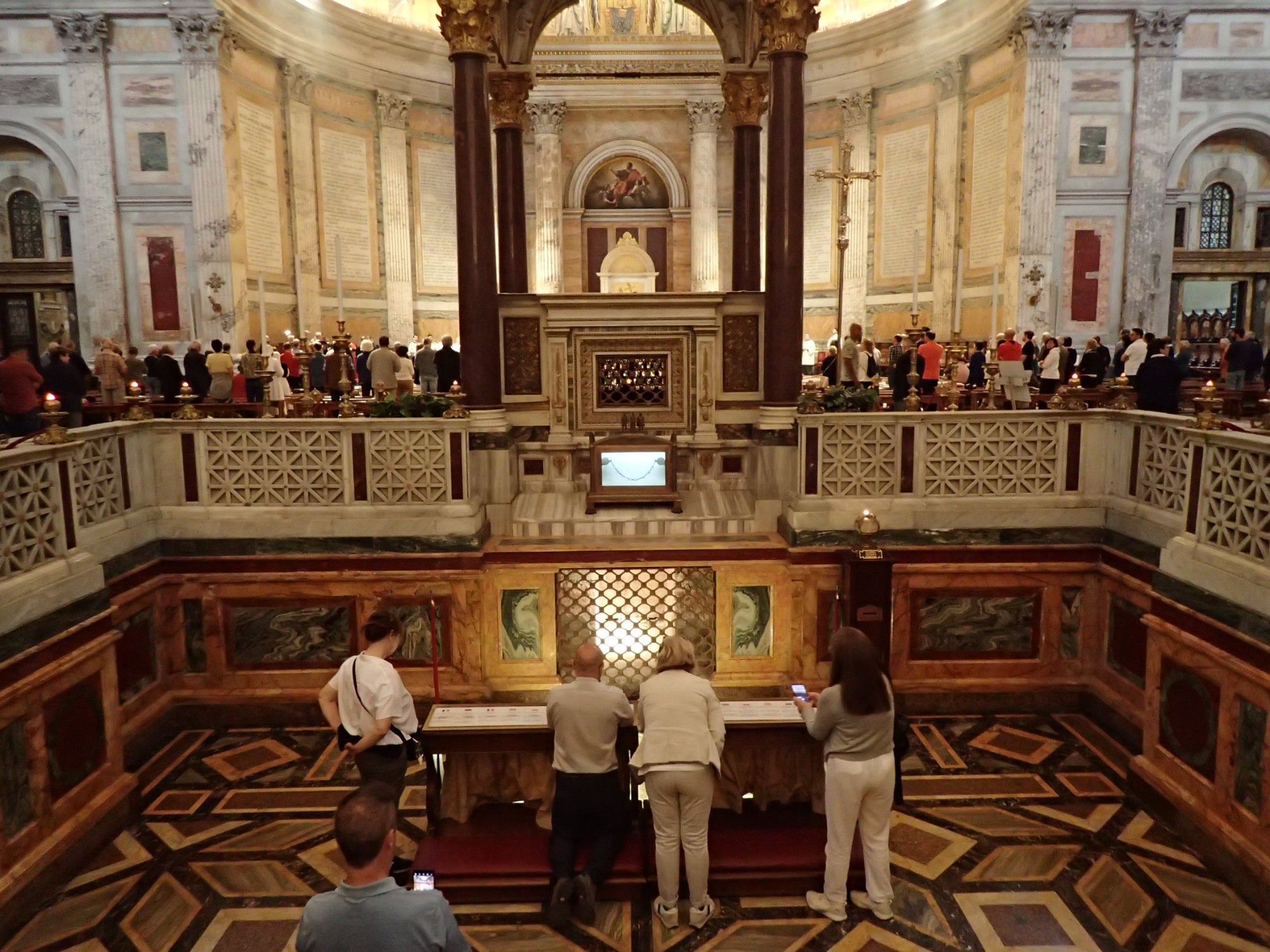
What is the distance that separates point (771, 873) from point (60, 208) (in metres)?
18.3

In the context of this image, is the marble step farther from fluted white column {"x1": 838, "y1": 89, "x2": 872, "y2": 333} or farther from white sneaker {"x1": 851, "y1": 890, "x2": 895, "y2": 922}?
fluted white column {"x1": 838, "y1": 89, "x2": 872, "y2": 333}

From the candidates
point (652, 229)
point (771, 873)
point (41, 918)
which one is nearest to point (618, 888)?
point (771, 873)

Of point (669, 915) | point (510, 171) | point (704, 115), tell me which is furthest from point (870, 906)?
point (704, 115)

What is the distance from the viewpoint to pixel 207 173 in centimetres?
1600

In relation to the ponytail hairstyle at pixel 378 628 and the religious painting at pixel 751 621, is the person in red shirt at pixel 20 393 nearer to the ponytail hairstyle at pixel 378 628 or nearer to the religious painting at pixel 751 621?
the ponytail hairstyle at pixel 378 628

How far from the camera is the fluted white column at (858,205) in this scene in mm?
20250

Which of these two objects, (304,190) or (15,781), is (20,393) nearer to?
(15,781)

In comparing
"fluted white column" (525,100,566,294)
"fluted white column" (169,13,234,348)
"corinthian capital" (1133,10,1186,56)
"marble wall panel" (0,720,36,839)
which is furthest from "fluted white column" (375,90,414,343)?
"marble wall panel" (0,720,36,839)

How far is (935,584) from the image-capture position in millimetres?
7473

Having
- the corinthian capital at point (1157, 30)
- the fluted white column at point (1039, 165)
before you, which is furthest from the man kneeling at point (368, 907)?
the corinthian capital at point (1157, 30)

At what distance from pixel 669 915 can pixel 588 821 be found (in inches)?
25.3

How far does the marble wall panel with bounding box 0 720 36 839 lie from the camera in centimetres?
478

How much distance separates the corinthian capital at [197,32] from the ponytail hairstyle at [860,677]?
55.1ft

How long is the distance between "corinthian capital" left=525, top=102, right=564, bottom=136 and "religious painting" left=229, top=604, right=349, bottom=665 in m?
17.6
